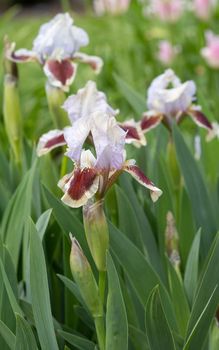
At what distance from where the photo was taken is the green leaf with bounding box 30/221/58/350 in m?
0.96

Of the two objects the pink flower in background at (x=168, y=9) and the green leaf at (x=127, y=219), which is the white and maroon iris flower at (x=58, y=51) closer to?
the green leaf at (x=127, y=219)

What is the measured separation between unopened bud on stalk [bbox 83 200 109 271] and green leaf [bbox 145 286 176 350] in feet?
0.28

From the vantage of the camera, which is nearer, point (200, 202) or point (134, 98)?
point (200, 202)

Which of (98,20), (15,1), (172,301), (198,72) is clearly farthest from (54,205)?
(15,1)

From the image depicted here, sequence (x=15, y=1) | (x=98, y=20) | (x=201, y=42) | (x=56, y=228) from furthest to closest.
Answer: (x=15, y=1) → (x=98, y=20) → (x=201, y=42) → (x=56, y=228)

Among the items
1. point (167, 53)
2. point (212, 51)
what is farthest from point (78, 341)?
point (167, 53)

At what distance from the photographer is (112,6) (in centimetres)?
339

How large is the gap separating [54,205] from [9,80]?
451 millimetres

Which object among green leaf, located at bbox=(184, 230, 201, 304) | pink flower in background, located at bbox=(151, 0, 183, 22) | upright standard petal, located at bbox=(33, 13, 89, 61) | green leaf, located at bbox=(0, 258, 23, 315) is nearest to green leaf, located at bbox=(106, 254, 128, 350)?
green leaf, located at bbox=(0, 258, 23, 315)

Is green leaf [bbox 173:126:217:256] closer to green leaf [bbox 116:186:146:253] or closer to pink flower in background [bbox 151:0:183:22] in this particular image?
green leaf [bbox 116:186:146:253]

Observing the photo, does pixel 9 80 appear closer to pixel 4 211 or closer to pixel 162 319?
pixel 4 211

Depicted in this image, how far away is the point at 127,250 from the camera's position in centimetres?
108

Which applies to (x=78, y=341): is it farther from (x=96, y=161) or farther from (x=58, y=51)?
(x=58, y=51)

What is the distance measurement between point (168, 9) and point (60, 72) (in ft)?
6.27
